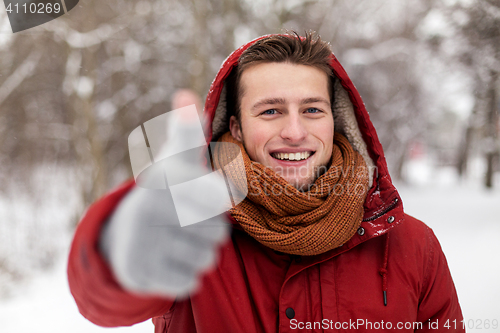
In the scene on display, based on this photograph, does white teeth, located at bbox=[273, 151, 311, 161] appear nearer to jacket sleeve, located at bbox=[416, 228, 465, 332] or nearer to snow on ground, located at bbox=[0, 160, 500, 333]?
jacket sleeve, located at bbox=[416, 228, 465, 332]

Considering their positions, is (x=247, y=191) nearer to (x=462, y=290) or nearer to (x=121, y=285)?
(x=121, y=285)

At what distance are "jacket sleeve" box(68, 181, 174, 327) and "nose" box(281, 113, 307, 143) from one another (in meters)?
0.73

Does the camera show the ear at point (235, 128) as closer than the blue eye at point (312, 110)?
No

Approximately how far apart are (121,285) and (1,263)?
17.4ft

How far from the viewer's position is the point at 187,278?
Result: 1.05m

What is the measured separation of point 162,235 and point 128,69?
682 cm

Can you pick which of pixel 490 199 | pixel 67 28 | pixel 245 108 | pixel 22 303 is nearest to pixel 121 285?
pixel 245 108

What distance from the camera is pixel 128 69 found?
678 cm

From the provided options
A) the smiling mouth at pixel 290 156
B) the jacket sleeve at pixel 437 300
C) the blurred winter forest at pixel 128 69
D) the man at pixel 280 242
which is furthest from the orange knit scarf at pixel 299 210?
the blurred winter forest at pixel 128 69

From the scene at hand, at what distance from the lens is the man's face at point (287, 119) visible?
137 centimetres

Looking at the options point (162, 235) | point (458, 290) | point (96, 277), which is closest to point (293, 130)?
point (162, 235)

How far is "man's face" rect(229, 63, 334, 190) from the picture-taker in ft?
4.49

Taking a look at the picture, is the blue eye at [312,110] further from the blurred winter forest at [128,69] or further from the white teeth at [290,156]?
the blurred winter forest at [128,69]

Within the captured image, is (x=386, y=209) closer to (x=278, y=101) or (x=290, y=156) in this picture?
(x=290, y=156)
